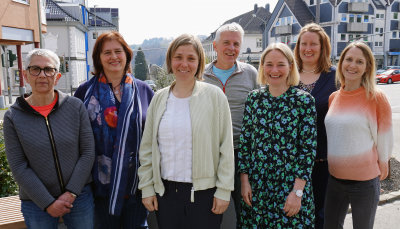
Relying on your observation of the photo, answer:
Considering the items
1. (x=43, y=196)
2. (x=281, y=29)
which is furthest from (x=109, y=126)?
(x=281, y=29)

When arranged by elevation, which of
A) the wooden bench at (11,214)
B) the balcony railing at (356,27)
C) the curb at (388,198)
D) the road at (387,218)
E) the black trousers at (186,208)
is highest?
the balcony railing at (356,27)

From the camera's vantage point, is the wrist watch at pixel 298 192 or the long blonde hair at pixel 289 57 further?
the long blonde hair at pixel 289 57

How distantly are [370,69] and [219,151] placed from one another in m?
1.66

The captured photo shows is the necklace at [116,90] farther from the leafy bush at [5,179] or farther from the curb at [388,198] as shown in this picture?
the curb at [388,198]

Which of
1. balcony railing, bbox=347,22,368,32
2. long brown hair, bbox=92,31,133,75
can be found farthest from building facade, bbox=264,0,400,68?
long brown hair, bbox=92,31,133,75

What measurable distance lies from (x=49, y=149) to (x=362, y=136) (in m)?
2.71

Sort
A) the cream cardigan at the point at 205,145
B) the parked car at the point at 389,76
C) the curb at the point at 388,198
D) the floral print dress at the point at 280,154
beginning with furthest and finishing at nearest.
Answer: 1. the parked car at the point at 389,76
2. the curb at the point at 388,198
3. the floral print dress at the point at 280,154
4. the cream cardigan at the point at 205,145

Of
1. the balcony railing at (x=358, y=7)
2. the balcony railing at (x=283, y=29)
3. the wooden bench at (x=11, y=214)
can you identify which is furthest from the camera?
the balcony railing at (x=283, y=29)

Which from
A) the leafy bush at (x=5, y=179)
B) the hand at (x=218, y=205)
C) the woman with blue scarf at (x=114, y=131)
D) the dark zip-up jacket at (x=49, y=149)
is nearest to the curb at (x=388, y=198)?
the hand at (x=218, y=205)

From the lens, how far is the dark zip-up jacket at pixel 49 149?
2639mm

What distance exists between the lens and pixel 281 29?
50.5m

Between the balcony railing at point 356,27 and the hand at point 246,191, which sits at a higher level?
the balcony railing at point 356,27

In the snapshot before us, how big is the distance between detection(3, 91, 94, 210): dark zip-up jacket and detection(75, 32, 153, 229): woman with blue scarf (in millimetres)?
187

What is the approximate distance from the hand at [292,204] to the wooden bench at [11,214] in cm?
266
